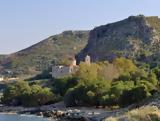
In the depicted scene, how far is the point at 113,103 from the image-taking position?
90625mm

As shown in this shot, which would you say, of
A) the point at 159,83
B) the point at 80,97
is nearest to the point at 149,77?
the point at 159,83

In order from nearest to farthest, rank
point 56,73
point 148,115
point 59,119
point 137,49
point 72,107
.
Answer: point 148,115, point 59,119, point 72,107, point 56,73, point 137,49

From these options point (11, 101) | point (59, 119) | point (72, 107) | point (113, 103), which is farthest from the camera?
point (11, 101)

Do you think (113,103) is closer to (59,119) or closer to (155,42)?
(59,119)

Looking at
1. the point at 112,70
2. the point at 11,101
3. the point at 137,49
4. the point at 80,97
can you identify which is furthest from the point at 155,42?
the point at 80,97

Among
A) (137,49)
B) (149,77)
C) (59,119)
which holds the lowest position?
(59,119)

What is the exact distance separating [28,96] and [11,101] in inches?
361

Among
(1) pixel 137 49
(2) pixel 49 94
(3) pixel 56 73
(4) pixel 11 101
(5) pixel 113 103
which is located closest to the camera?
(5) pixel 113 103

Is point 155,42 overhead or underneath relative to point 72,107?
overhead

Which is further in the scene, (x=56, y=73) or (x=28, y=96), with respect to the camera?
(x=56, y=73)

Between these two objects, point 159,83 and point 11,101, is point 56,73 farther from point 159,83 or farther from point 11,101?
point 159,83

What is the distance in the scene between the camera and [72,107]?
100 metres

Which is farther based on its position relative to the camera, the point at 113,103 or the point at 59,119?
the point at 113,103

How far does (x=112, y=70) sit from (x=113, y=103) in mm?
38848
